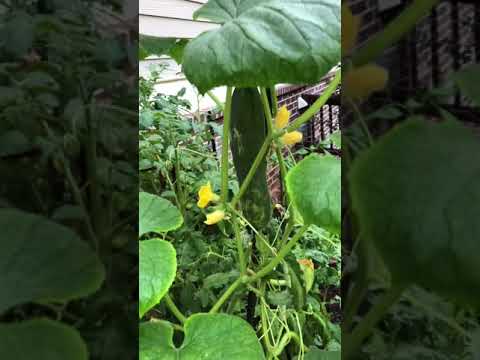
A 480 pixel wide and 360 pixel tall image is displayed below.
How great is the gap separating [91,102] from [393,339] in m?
0.25

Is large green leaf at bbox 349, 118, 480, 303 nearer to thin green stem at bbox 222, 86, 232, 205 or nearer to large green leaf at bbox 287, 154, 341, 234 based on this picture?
large green leaf at bbox 287, 154, 341, 234

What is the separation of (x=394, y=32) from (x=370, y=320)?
0.18 metres

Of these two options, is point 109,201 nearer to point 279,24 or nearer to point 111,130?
point 111,130

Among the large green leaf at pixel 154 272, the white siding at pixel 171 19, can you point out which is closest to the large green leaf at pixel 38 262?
the large green leaf at pixel 154 272

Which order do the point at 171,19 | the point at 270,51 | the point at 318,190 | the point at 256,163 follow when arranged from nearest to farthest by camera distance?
the point at 270,51 < the point at 318,190 < the point at 256,163 < the point at 171,19

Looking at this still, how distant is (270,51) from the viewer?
45 cm

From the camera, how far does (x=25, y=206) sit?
364mm

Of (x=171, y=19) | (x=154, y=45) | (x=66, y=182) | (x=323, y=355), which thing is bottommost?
(x=323, y=355)

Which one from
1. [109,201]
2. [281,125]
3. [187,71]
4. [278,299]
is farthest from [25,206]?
[278,299]


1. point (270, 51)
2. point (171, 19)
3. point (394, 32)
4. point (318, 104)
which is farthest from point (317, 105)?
point (171, 19)

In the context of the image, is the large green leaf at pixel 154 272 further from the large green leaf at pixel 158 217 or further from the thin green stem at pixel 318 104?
the thin green stem at pixel 318 104

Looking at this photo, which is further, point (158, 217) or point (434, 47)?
point (158, 217)

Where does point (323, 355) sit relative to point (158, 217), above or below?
below

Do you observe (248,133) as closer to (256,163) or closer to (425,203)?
(256,163)
